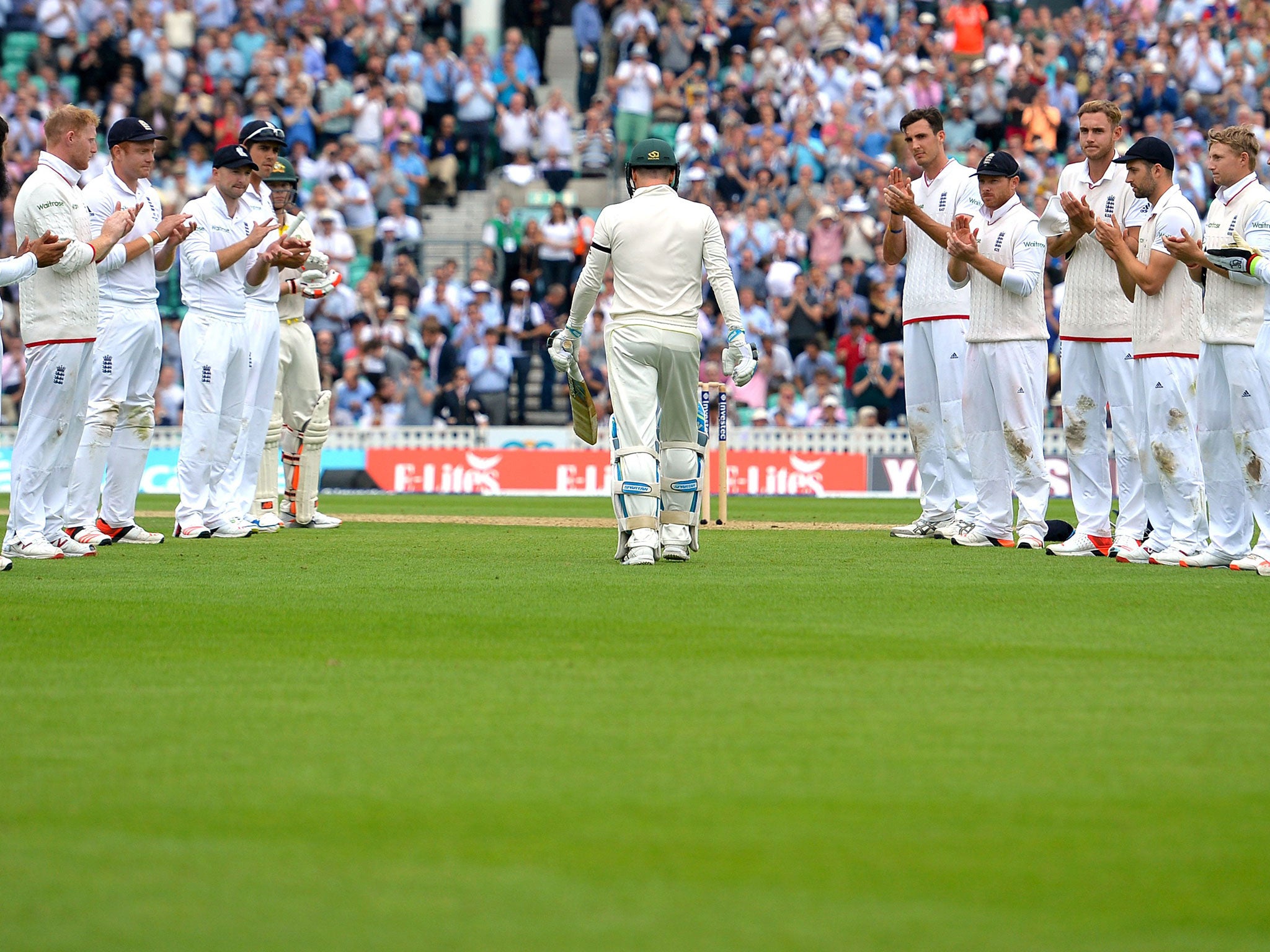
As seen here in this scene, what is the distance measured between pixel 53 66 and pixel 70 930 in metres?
28.2

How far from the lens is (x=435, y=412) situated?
2403 cm

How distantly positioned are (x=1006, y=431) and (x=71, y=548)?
652cm

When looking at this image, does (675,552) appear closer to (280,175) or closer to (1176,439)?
(1176,439)

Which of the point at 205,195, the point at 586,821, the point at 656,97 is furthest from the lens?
the point at 656,97

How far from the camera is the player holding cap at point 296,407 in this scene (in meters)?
14.0

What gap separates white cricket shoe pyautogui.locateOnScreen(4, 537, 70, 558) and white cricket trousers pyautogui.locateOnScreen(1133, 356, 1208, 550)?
7.11 meters

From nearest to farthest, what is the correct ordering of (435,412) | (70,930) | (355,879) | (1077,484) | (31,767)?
(70,930) < (355,879) < (31,767) < (1077,484) < (435,412)

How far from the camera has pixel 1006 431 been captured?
1191cm

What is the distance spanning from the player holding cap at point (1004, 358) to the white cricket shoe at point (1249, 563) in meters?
1.88

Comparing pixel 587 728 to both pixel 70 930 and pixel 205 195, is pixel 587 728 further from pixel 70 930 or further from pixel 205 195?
pixel 205 195

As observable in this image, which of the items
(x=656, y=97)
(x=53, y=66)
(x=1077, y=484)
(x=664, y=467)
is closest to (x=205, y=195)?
(x=664, y=467)

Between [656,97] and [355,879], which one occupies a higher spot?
[656,97]

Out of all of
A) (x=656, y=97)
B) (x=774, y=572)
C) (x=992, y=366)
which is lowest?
(x=774, y=572)

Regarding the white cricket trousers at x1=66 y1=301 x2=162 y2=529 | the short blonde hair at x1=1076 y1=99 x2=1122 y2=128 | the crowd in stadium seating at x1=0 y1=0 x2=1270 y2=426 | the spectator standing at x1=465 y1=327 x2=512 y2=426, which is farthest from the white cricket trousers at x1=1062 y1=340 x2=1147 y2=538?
the spectator standing at x1=465 y1=327 x2=512 y2=426
